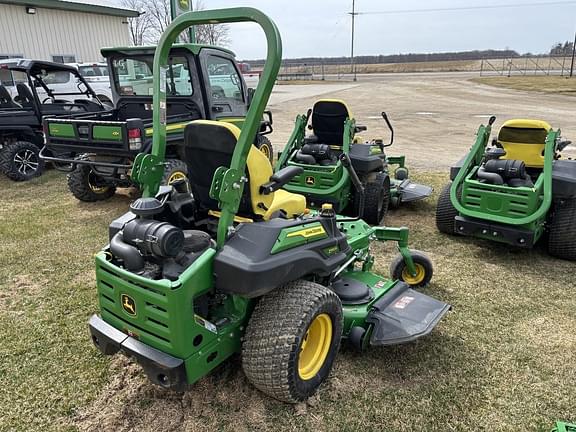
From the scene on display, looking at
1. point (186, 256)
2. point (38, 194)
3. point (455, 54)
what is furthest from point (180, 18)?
point (455, 54)

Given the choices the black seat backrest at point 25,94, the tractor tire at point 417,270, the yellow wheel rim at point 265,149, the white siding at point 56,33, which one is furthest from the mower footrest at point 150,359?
the white siding at point 56,33

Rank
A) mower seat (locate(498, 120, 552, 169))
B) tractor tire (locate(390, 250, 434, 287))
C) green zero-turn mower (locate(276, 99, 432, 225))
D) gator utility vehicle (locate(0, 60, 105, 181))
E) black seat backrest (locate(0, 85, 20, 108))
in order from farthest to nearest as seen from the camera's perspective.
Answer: black seat backrest (locate(0, 85, 20, 108))
gator utility vehicle (locate(0, 60, 105, 181))
green zero-turn mower (locate(276, 99, 432, 225))
mower seat (locate(498, 120, 552, 169))
tractor tire (locate(390, 250, 434, 287))

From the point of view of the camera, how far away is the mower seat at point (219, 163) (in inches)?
106

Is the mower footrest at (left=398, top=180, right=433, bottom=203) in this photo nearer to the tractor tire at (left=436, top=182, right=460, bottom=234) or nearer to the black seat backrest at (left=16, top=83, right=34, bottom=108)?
the tractor tire at (left=436, top=182, right=460, bottom=234)

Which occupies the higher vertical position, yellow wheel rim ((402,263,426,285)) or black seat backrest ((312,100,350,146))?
black seat backrest ((312,100,350,146))

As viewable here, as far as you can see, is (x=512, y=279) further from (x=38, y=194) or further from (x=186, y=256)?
(x=38, y=194)

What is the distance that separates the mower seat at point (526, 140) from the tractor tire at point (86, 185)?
540 centimetres

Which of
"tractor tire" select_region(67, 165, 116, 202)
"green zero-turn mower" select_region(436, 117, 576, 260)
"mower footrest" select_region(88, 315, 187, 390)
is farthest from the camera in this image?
"tractor tire" select_region(67, 165, 116, 202)

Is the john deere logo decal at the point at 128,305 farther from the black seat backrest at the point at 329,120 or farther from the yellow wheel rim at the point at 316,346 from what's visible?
the black seat backrest at the point at 329,120

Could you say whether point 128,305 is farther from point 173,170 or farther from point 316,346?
point 173,170

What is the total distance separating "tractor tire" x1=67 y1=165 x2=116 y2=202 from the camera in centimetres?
678

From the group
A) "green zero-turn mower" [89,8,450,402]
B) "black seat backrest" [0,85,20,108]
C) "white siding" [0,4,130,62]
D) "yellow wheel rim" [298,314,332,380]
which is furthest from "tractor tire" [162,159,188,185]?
"white siding" [0,4,130,62]

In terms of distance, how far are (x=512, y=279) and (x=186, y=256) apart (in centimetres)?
319

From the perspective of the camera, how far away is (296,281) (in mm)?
2703
